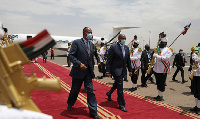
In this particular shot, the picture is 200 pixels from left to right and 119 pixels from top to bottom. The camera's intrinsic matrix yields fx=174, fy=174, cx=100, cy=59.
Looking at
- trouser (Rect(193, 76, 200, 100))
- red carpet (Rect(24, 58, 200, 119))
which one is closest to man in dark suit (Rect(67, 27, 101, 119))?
red carpet (Rect(24, 58, 200, 119))

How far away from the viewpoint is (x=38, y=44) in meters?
1.79

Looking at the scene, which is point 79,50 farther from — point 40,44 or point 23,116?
point 23,116

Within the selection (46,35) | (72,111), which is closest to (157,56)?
(72,111)

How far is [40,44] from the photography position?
1794 millimetres

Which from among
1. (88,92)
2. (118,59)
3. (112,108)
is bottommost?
(112,108)

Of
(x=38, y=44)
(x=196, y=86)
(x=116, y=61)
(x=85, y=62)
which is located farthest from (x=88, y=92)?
(x=196, y=86)

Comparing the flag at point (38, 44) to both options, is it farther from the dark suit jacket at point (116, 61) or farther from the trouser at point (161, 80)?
the trouser at point (161, 80)

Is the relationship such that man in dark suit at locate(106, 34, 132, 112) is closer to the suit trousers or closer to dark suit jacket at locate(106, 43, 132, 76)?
dark suit jacket at locate(106, 43, 132, 76)

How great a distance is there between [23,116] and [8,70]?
0.43 metres

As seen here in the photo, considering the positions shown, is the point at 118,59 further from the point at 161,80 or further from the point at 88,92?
the point at 161,80

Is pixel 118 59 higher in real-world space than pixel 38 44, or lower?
lower

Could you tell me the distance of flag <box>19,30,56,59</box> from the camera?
1775 mm

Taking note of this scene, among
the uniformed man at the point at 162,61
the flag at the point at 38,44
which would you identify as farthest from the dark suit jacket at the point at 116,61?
the flag at the point at 38,44

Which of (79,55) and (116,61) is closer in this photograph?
(79,55)
